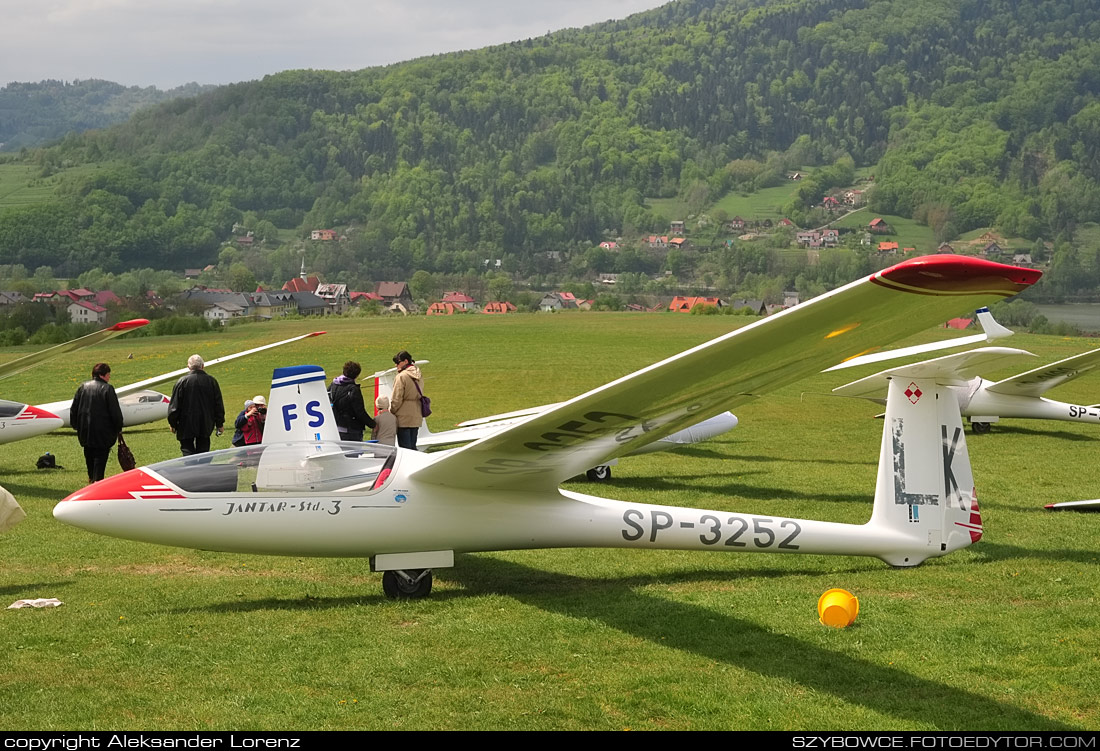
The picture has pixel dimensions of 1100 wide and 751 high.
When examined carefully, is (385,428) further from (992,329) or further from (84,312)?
(84,312)

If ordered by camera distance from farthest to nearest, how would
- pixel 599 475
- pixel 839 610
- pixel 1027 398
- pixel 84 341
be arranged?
pixel 1027 398 → pixel 599 475 → pixel 84 341 → pixel 839 610

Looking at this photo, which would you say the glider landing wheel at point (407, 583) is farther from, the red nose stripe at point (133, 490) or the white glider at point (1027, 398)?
the white glider at point (1027, 398)

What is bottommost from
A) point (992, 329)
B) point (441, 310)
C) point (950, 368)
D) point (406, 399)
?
point (441, 310)

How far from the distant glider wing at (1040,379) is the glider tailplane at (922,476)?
12.8 meters

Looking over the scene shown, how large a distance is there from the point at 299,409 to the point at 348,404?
187 centimetres

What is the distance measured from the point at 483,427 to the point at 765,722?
11400 mm

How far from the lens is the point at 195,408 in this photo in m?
14.6

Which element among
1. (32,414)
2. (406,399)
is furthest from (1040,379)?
(32,414)

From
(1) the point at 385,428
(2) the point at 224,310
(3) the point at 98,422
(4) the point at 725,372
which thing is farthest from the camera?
(2) the point at 224,310

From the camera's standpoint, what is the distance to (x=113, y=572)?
33.6 feet

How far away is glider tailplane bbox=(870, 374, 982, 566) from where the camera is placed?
376 inches

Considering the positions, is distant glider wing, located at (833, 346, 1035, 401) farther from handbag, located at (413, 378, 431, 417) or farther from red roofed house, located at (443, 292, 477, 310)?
red roofed house, located at (443, 292, 477, 310)

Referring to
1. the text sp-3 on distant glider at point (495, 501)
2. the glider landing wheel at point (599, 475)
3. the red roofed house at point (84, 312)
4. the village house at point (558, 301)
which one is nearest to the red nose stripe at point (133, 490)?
the text sp-3 on distant glider at point (495, 501)
